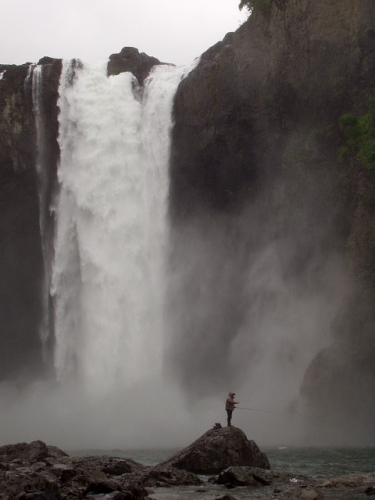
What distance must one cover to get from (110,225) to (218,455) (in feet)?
64.9

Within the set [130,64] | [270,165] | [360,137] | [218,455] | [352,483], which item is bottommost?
[352,483]

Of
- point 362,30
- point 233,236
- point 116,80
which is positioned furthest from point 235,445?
point 116,80

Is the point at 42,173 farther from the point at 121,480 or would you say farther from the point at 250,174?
the point at 121,480

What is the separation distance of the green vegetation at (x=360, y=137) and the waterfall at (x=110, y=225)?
34.4 feet

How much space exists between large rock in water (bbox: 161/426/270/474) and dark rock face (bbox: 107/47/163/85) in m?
26.9

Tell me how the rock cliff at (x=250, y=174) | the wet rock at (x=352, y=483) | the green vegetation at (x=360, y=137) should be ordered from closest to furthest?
the wet rock at (x=352, y=483) → the green vegetation at (x=360, y=137) → the rock cliff at (x=250, y=174)

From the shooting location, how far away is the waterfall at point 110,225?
33.9 meters

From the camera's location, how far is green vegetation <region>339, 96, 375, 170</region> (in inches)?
1147

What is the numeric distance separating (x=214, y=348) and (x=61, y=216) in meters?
11.5

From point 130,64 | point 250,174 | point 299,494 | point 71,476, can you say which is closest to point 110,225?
point 250,174

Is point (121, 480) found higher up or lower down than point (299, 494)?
higher up

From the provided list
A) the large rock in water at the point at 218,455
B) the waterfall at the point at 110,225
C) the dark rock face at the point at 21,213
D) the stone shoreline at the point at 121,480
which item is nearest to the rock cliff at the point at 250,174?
the dark rock face at the point at 21,213

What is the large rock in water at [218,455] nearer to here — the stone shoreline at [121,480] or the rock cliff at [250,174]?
the stone shoreline at [121,480]

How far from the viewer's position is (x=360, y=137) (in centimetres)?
3041
